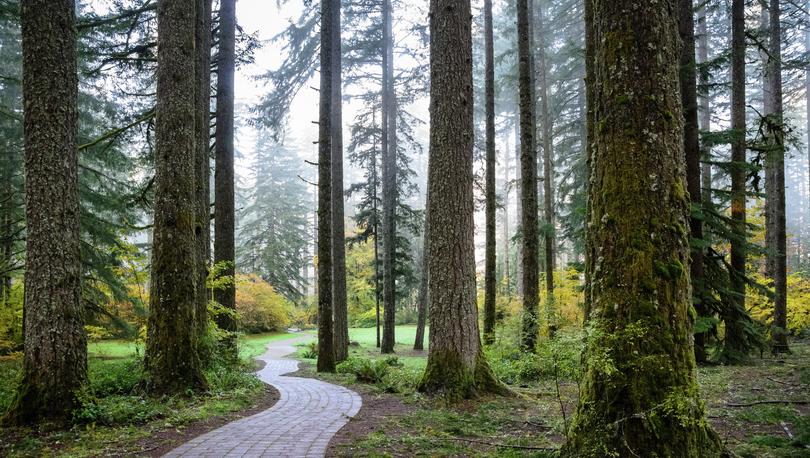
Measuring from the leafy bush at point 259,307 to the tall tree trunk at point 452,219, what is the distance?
74.2 feet

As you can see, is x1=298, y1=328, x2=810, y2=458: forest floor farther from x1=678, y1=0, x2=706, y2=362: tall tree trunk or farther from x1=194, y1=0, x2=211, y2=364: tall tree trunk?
x1=194, y1=0, x2=211, y2=364: tall tree trunk

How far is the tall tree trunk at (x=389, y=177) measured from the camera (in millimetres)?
18594

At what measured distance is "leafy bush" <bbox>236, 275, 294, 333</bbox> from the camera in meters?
27.7

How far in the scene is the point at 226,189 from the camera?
11570mm

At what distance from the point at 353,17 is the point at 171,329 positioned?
57.5 ft

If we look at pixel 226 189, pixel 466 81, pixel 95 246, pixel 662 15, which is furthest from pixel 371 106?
pixel 662 15

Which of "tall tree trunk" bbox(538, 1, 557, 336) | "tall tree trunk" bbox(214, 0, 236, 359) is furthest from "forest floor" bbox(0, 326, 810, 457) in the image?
"tall tree trunk" bbox(214, 0, 236, 359)

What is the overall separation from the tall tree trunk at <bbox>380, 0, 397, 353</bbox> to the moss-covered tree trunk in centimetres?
1539

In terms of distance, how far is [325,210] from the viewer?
1086 centimetres

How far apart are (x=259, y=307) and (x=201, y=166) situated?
20734 millimetres

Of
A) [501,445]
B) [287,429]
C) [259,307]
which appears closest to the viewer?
[501,445]

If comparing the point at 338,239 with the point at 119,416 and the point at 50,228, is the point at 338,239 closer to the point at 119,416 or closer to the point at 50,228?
the point at 119,416

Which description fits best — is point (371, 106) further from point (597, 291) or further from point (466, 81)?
point (597, 291)

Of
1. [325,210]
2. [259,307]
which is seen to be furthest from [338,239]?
[259,307]
